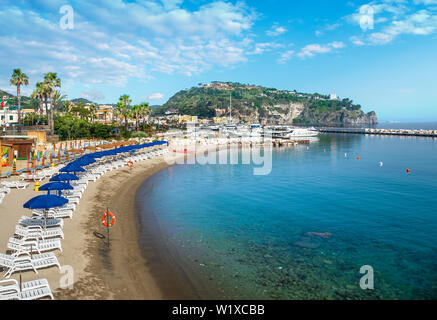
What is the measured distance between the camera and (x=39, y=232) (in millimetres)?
12203

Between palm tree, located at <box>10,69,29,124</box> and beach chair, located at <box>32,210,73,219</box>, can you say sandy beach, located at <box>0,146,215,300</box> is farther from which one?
palm tree, located at <box>10,69,29,124</box>

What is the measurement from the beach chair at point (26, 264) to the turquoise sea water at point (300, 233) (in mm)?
5105

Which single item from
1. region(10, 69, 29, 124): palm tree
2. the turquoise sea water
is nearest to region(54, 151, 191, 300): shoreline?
the turquoise sea water

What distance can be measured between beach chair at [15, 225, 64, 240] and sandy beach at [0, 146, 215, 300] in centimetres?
51

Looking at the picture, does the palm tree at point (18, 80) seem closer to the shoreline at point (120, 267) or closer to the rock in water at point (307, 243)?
the shoreline at point (120, 267)

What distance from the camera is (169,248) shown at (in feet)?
45.3

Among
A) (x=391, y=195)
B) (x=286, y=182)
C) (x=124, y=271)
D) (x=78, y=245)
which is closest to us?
(x=124, y=271)

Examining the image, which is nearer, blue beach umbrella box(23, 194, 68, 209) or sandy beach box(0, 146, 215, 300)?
sandy beach box(0, 146, 215, 300)

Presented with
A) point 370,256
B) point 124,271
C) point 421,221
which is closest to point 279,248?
point 370,256

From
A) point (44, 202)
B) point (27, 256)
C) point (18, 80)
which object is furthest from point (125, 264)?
point (18, 80)

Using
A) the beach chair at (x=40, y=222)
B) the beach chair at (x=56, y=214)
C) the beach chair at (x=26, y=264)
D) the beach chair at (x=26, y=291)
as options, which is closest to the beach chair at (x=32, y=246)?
the beach chair at (x=26, y=264)

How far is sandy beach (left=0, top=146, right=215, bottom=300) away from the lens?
30.6 ft

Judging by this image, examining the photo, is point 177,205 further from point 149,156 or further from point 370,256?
point 149,156
